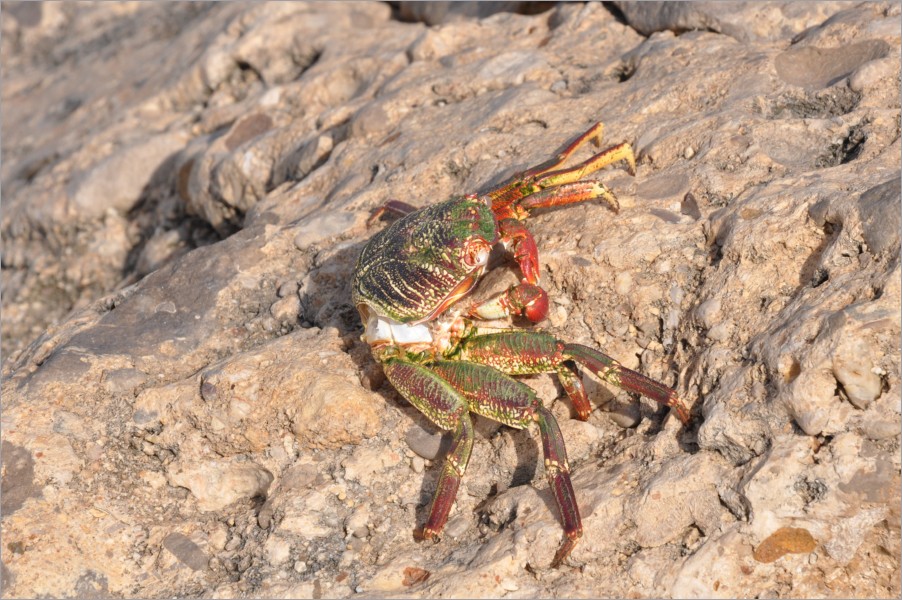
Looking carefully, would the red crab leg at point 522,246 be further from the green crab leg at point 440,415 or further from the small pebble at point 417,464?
the small pebble at point 417,464

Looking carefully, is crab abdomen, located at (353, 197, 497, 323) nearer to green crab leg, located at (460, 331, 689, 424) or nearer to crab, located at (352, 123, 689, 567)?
crab, located at (352, 123, 689, 567)

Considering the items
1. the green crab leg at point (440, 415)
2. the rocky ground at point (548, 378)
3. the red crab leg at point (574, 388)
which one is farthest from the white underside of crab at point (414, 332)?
the red crab leg at point (574, 388)

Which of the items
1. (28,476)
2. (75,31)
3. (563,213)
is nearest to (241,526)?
(28,476)

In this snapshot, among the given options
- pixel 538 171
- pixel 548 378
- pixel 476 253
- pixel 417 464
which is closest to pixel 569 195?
pixel 538 171

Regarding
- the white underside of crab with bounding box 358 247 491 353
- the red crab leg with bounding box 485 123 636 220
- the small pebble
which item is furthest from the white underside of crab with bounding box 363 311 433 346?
the red crab leg with bounding box 485 123 636 220

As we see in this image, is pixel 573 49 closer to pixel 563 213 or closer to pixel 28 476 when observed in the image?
pixel 563 213

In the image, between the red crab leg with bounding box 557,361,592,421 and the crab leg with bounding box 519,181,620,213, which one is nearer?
the red crab leg with bounding box 557,361,592,421
